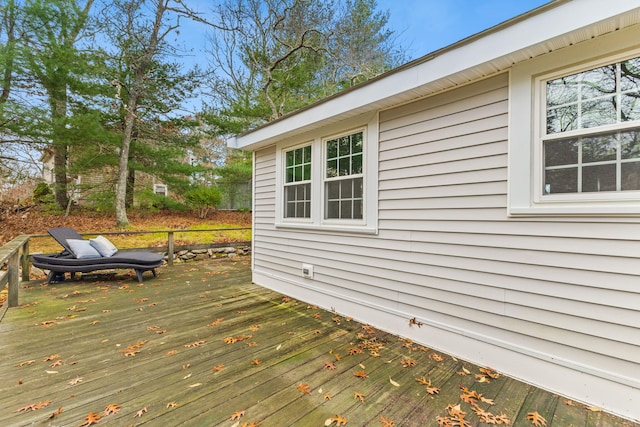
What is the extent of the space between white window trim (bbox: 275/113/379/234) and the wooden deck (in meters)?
1.21

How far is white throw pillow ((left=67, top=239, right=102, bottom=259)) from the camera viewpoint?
16.5ft

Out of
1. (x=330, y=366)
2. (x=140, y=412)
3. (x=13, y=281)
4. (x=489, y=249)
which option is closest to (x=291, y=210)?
(x=330, y=366)

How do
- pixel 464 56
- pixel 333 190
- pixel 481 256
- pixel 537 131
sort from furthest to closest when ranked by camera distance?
1. pixel 333 190
2. pixel 481 256
3. pixel 464 56
4. pixel 537 131

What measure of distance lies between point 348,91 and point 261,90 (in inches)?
365

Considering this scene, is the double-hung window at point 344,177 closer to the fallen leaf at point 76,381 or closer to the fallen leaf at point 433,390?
the fallen leaf at point 433,390

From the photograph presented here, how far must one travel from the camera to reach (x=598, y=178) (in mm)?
2061

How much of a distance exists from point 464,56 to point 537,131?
0.86m

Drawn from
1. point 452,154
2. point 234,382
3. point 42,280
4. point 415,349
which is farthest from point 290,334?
point 42,280

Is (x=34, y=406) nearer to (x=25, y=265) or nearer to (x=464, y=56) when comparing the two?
(x=464, y=56)

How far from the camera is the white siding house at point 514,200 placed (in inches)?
76.5

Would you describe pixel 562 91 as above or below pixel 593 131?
above

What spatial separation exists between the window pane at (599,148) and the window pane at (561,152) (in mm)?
50

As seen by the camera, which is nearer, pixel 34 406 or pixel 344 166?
pixel 34 406

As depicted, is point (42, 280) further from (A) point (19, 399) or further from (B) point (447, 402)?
(B) point (447, 402)
